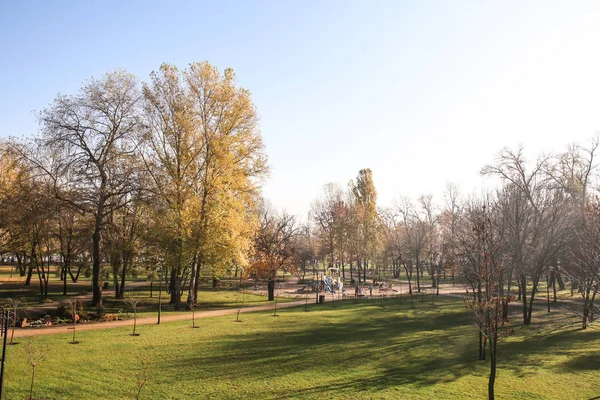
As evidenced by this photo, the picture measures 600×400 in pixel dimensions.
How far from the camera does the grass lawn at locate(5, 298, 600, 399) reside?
12094 millimetres

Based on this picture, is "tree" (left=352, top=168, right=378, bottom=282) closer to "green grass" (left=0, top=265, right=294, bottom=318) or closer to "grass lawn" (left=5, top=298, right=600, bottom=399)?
"green grass" (left=0, top=265, right=294, bottom=318)

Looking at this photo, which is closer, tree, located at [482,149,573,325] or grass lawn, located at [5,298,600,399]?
grass lawn, located at [5,298,600,399]

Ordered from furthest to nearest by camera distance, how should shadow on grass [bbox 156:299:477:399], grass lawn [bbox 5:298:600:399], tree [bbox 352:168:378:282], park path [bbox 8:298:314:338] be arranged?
tree [bbox 352:168:378:282] < park path [bbox 8:298:314:338] < shadow on grass [bbox 156:299:477:399] < grass lawn [bbox 5:298:600:399]

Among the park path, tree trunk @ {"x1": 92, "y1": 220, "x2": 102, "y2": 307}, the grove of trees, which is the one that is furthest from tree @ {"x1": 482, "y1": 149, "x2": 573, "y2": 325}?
tree trunk @ {"x1": 92, "y1": 220, "x2": 102, "y2": 307}

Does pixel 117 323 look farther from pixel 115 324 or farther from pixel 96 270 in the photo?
pixel 96 270

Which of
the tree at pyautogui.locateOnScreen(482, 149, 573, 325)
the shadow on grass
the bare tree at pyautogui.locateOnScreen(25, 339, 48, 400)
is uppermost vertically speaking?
the tree at pyautogui.locateOnScreen(482, 149, 573, 325)

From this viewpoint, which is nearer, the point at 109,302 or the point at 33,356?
the point at 33,356

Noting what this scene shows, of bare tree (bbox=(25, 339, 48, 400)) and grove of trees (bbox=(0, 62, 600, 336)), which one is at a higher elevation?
→ grove of trees (bbox=(0, 62, 600, 336))

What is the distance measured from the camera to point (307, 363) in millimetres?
15242

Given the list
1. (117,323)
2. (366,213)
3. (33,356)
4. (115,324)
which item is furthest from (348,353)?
(366,213)

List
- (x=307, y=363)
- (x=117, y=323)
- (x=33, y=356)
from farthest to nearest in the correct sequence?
(x=117, y=323)
(x=307, y=363)
(x=33, y=356)

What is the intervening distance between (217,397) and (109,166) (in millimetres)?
22311

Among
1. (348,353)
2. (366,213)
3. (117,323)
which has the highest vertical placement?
(366,213)

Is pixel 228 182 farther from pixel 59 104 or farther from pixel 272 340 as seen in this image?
pixel 272 340
